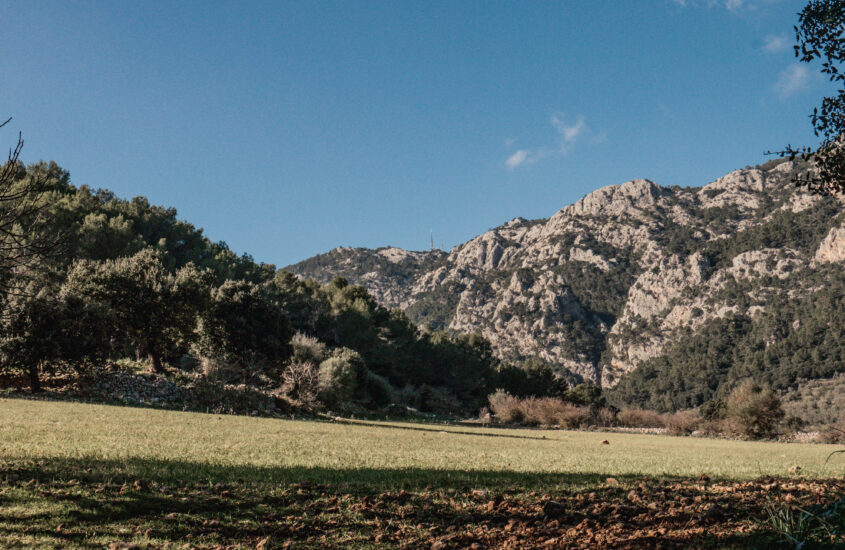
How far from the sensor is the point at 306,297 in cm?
7831

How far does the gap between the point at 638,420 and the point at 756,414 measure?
24.4 meters

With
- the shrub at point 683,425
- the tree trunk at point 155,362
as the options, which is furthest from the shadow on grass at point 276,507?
the shrub at point 683,425

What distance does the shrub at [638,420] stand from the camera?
7688cm

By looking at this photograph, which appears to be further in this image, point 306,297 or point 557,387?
point 557,387

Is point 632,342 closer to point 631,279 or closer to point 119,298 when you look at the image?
point 631,279

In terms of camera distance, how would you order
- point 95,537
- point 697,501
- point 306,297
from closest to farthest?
point 95,537 < point 697,501 < point 306,297

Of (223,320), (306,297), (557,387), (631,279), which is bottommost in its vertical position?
(557,387)

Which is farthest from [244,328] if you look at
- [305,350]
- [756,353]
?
[756,353]

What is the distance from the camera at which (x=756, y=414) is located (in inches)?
2137

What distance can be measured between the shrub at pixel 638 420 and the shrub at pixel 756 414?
21403 mm

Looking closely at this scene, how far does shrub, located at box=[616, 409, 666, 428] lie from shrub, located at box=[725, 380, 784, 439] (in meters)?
21.4

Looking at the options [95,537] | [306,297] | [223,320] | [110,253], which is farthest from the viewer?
[306,297]

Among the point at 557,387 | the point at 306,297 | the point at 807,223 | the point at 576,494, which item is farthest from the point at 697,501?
the point at 807,223

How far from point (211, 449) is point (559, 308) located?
19117 centimetres
